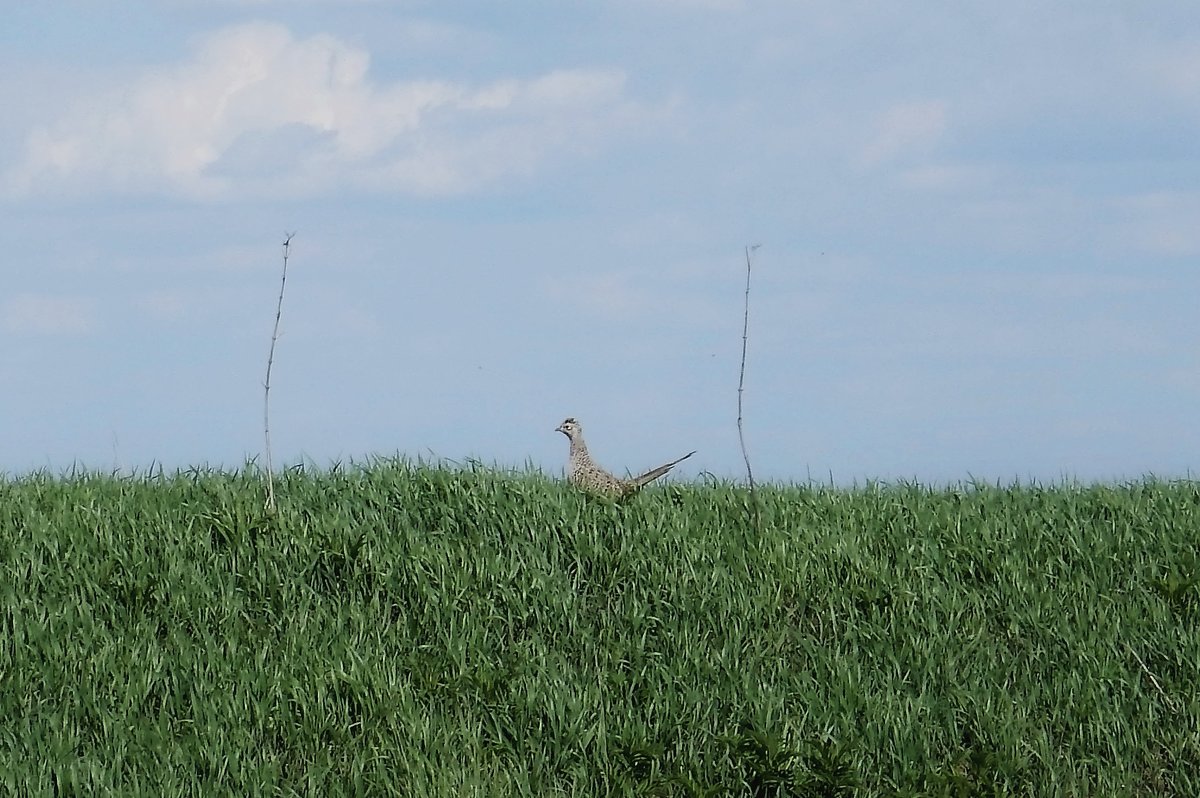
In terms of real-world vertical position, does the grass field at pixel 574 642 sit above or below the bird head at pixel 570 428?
below

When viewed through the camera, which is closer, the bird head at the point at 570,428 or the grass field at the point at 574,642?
the grass field at the point at 574,642

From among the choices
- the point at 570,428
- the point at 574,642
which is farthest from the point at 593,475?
the point at 574,642

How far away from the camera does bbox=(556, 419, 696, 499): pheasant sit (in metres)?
9.45

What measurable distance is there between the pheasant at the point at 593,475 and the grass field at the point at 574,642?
125 mm

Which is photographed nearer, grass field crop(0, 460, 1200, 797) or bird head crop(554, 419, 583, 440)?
grass field crop(0, 460, 1200, 797)

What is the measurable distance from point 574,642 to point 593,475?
1.41 meters

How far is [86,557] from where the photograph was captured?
8.88m

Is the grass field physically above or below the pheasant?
below

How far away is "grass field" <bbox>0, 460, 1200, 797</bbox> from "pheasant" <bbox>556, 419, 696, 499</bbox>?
0.41ft

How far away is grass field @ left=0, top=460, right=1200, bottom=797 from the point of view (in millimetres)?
7785

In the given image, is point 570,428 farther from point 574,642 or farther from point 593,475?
point 574,642

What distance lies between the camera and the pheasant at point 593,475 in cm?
945

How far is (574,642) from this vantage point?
27.8 ft

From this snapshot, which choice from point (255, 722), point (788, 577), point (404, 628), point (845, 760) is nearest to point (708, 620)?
point (788, 577)
